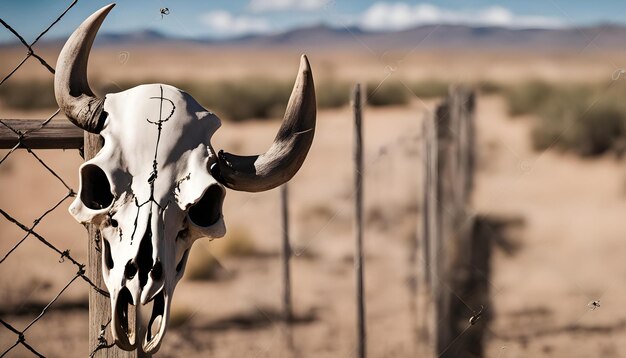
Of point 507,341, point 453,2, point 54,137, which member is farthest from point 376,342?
point 453,2

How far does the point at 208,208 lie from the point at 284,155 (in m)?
0.25

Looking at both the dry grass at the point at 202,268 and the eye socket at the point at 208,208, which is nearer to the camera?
the eye socket at the point at 208,208

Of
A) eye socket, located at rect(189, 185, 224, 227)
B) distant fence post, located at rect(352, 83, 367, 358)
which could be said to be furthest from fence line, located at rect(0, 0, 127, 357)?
distant fence post, located at rect(352, 83, 367, 358)

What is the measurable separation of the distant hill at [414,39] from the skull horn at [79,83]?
22.7 m

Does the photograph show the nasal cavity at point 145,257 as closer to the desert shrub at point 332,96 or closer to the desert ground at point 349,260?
the desert ground at point 349,260

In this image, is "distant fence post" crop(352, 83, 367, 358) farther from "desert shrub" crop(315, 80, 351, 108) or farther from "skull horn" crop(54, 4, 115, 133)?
"desert shrub" crop(315, 80, 351, 108)

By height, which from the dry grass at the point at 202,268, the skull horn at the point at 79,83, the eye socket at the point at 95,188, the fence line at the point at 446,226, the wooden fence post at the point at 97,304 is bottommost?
the dry grass at the point at 202,268

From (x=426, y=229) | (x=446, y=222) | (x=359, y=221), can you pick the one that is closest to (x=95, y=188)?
(x=359, y=221)

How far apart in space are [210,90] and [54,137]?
106 ft

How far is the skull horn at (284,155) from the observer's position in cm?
219

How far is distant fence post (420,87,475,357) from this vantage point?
6.34 meters

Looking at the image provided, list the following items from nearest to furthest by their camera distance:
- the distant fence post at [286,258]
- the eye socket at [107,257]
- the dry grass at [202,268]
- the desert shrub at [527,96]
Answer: the eye socket at [107,257], the distant fence post at [286,258], the dry grass at [202,268], the desert shrub at [527,96]

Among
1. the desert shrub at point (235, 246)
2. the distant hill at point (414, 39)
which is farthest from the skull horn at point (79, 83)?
the distant hill at point (414, 39)

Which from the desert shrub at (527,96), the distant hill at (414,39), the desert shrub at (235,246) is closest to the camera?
the desert shrub at (235,246)
